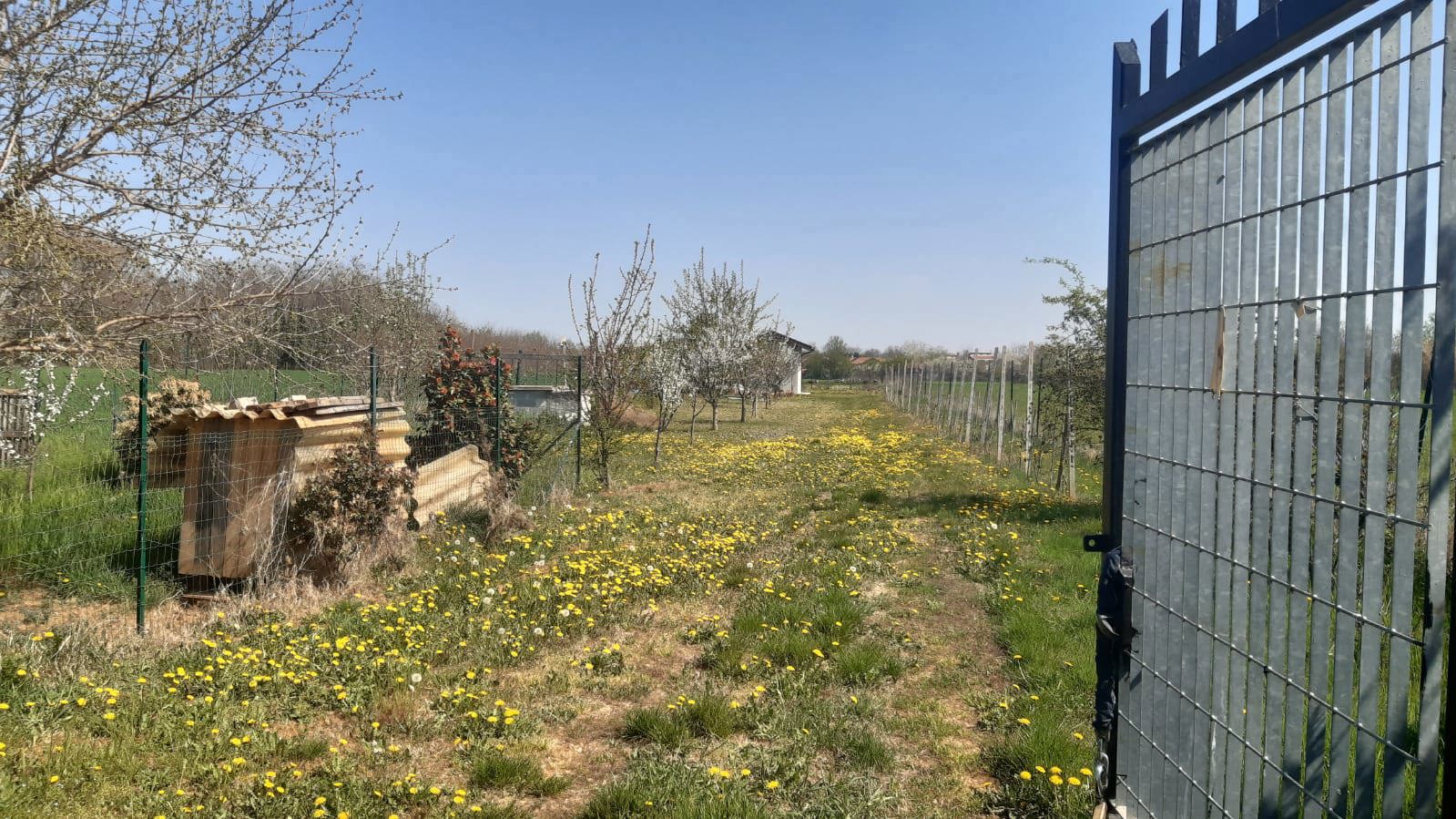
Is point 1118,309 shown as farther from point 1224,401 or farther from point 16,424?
point 16,424

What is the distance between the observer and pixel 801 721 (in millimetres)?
3996

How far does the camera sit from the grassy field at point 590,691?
10.7ft

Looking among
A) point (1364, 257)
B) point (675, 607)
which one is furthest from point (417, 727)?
point (1364, 257)

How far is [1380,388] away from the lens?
1.61 metres

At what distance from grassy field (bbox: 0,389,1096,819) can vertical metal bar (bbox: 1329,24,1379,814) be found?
1885mm

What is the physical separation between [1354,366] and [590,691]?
379 centimetres

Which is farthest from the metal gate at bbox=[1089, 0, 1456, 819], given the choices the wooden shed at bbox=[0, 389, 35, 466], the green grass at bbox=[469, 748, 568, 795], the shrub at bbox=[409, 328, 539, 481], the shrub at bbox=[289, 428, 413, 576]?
the wooden shed at bbox=[0, 389, 35, 466]

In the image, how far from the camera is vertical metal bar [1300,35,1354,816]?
1.73 meters

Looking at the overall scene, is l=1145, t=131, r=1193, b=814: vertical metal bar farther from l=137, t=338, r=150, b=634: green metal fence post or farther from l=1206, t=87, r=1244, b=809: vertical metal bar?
l=137, t=338, r=150, b=634: green metal fence post

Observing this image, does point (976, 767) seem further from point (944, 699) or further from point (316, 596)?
point (316, 596)

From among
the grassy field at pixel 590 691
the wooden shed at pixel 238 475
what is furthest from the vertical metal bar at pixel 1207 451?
the wooden shed at pixel 238 475

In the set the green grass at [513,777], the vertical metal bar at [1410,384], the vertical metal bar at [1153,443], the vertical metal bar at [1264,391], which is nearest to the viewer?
the vertical metal bar at [1410,384]

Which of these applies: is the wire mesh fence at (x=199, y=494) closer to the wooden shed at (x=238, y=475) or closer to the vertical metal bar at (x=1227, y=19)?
the wooden shed at (x=238, y=475)

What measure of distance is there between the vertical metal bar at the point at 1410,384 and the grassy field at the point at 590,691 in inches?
75.8
